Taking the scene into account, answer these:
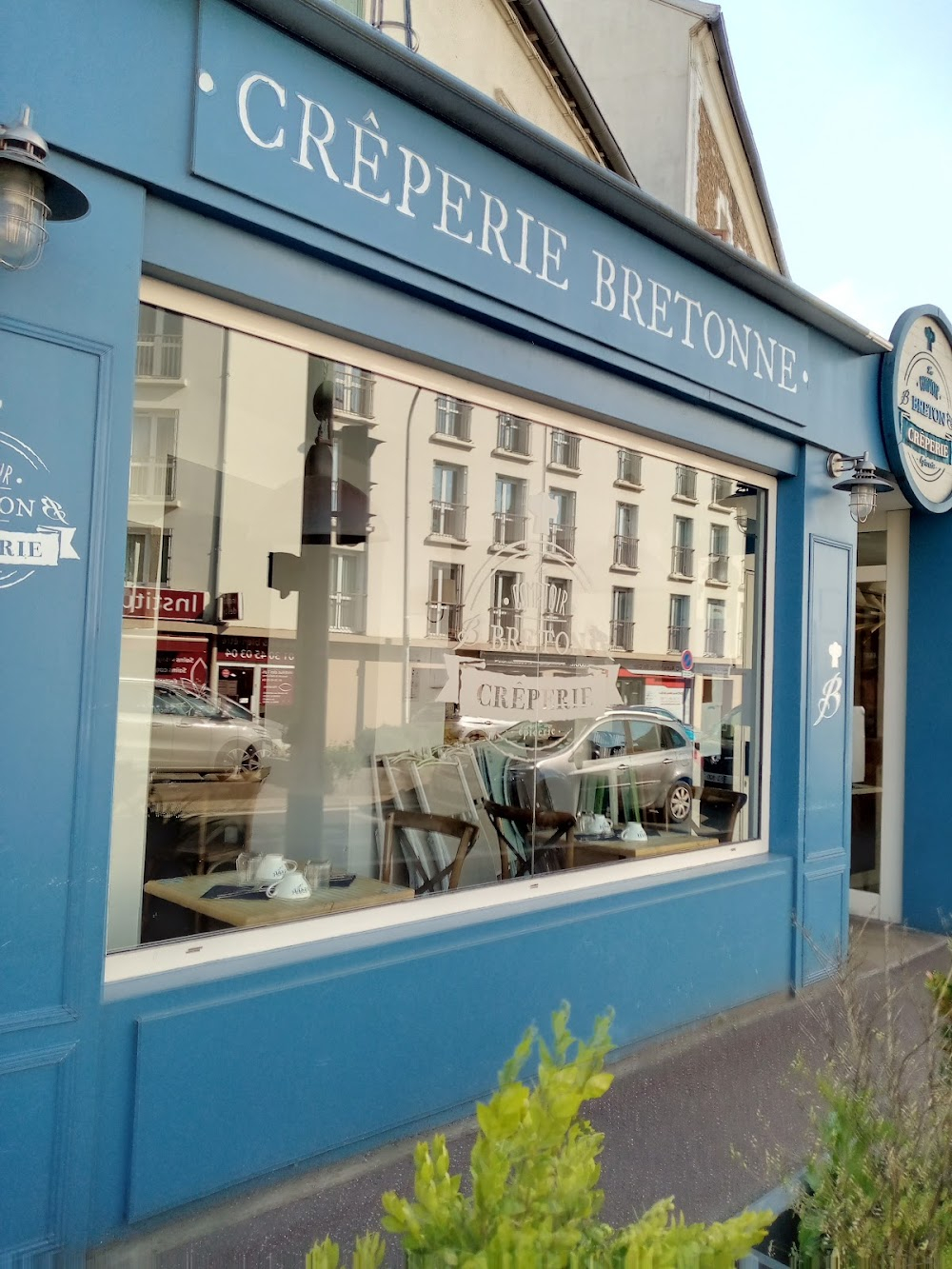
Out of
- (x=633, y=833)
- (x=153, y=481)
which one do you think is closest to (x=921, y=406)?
(x=633, y=833)

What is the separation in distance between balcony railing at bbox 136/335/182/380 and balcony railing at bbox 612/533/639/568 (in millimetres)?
2750

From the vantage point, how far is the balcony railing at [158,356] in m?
3.23

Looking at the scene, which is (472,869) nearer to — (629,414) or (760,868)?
(760,868)

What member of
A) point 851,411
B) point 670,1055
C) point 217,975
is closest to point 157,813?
point 217,975

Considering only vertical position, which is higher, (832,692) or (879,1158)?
(832,692)

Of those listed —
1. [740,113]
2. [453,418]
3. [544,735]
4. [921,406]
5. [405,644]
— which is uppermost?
[740,113]

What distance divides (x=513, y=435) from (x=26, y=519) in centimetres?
254

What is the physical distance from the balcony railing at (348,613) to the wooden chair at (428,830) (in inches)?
64.7

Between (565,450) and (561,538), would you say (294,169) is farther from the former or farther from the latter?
(561,538)

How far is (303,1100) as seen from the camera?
3.01 metres

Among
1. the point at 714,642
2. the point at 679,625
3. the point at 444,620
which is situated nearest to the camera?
the point at 714,642

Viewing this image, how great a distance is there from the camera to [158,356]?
3.44m

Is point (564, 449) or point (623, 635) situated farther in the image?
point (623, 635)

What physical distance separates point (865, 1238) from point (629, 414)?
338 cm
